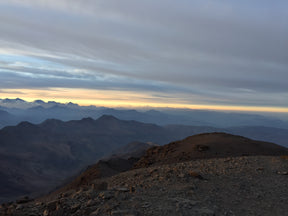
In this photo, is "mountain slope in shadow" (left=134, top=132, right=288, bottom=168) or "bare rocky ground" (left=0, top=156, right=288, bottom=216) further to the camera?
"mountain slope in shadow" (left=134, top=132, right=288, bottom=168)

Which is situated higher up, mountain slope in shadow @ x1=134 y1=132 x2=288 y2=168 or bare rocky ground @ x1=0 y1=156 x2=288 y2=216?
bare rocky ground @ x1=0 y1=156 x2=288 y2=216

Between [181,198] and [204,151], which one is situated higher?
[181,198]

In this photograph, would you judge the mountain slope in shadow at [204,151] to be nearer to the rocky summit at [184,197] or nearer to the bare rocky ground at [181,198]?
the rocky summit at [184,197]

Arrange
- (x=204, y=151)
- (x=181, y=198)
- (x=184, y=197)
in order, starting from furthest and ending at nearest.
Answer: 1. (x=204, y=151)
2. (x=184, y=197)
3. (x=181, y=198)

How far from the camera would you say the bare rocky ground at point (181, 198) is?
23.0ft

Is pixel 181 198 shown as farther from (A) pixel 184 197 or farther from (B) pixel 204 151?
(B) pixel 204 151

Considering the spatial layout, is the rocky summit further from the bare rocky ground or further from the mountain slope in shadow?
the mountain slope in shadow

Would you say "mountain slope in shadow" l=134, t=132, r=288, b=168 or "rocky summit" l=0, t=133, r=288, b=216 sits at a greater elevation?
"rocky summit" l=0, t=133, r=288, b=216

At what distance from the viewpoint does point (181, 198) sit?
25.8 feet

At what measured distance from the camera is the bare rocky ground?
276 inches

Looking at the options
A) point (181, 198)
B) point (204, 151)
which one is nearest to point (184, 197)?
point (181, 198)

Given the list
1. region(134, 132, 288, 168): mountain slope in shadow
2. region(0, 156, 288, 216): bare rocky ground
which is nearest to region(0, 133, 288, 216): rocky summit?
region(0, 156, 288, 216): bare rocky ground

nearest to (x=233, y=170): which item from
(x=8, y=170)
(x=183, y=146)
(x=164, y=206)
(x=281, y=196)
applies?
(x=281, y=196)

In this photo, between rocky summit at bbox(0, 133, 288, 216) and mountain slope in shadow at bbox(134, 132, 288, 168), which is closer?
rocky summit at bbox(0, 133, 288, 216)
